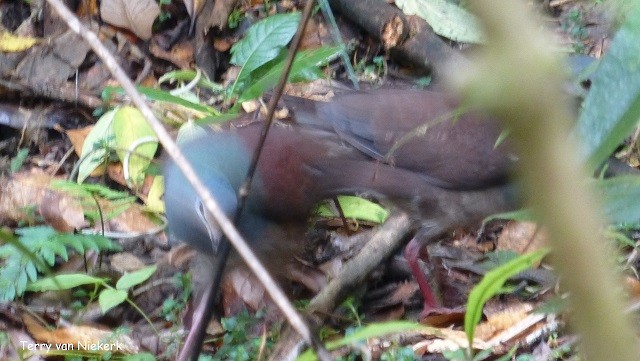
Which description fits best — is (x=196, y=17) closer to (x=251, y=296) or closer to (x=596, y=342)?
(x=251, y=296)

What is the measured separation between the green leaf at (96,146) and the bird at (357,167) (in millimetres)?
846

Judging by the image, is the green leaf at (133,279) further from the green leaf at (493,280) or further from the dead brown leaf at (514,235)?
the green leaf at (493,280)

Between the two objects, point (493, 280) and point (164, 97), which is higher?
point (493, 280)

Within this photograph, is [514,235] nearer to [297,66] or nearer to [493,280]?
[297,66]

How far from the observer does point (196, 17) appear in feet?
15.3

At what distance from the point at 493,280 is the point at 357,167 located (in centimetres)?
242

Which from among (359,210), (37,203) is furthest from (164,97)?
(359,210)

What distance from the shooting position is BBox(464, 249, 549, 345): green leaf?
84cm

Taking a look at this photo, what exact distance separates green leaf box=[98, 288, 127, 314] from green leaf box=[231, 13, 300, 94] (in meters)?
1.58

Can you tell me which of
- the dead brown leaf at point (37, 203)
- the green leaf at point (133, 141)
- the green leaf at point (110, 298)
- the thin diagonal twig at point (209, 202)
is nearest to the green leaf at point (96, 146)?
the green leaf at point (133, 141)

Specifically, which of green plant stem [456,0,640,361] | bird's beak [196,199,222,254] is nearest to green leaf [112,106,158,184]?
bird's beak [196,199,222,254]

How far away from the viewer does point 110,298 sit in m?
2.67

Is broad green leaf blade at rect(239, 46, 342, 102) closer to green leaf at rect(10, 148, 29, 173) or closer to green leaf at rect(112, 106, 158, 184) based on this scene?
green leaf at rect(112, 106, 158, 184)

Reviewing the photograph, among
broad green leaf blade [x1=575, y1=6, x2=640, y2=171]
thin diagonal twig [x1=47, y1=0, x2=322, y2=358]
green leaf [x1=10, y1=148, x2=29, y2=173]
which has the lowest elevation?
green leaf [x1=10, y1=148, x2=29, y2=173]
